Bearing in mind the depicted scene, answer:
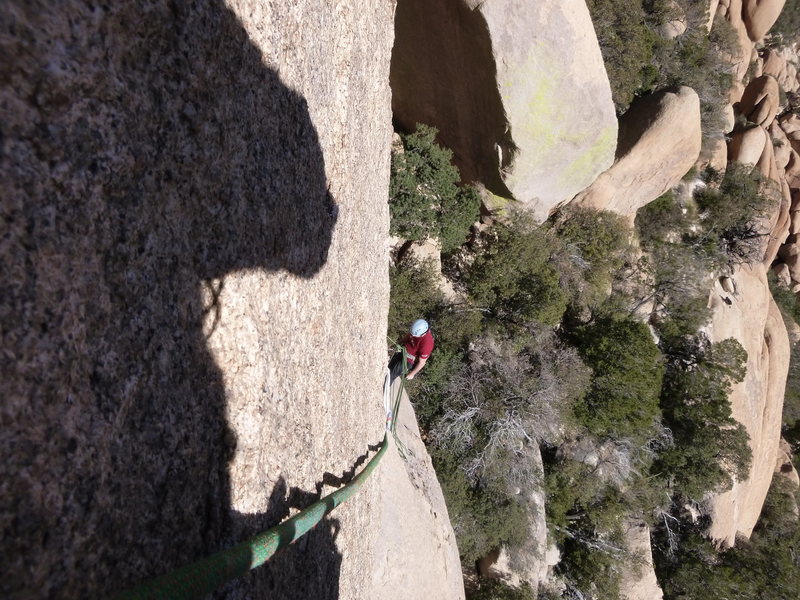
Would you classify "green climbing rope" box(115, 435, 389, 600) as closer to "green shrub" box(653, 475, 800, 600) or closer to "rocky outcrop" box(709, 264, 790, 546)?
"green shrub" box(653, 475, 800, 600)

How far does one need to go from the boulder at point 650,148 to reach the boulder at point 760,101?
311 inches

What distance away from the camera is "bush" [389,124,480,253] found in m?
7.19

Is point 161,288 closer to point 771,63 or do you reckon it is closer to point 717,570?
point 717,570

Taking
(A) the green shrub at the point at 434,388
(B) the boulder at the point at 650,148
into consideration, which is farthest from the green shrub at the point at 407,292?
(B) the boulder at the point at 650,148

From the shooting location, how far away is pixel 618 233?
9273mm

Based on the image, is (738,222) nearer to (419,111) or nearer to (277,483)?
(419,111)

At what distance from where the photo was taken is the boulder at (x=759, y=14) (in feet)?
46.2

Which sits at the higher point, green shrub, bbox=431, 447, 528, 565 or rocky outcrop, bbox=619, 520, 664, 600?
green shrub, bbox=431, 447, 528, 565

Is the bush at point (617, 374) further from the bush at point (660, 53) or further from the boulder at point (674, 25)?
the boulder at point (674, 25)

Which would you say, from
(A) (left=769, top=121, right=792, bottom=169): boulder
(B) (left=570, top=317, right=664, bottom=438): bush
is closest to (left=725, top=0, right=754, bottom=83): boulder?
(A) (left=769, top=121, right=792, bottom=169): boulder

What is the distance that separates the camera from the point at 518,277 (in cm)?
838

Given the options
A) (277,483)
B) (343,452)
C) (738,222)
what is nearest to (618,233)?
(738,222)

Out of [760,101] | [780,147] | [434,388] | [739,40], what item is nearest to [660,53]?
[739,40]

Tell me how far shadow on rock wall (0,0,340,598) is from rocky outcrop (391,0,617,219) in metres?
4.76
